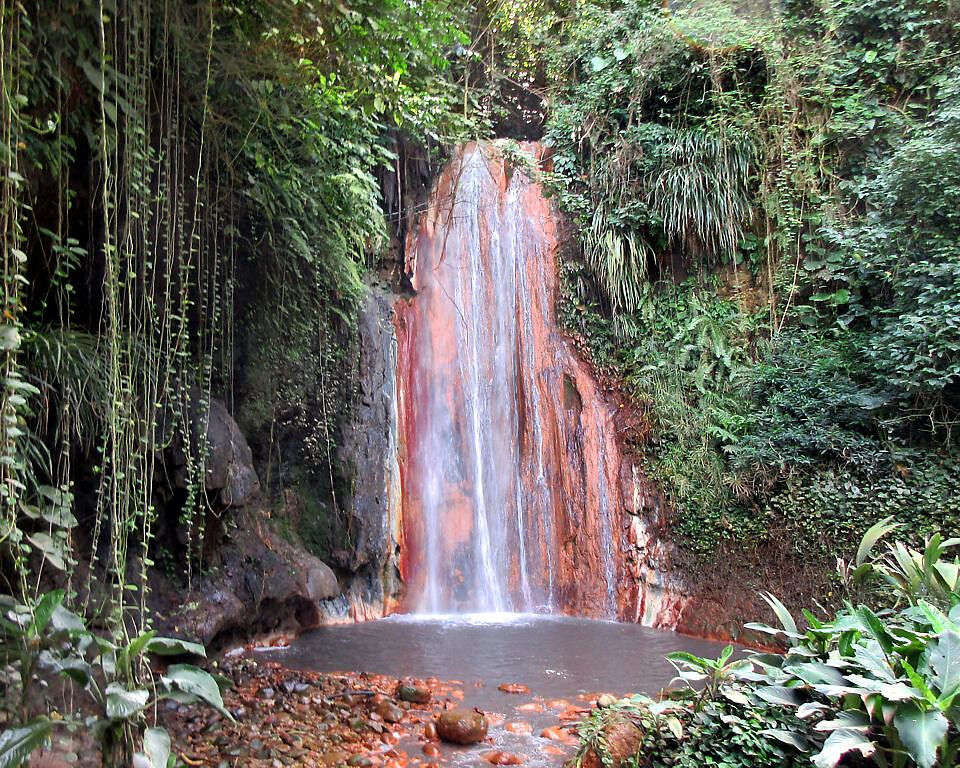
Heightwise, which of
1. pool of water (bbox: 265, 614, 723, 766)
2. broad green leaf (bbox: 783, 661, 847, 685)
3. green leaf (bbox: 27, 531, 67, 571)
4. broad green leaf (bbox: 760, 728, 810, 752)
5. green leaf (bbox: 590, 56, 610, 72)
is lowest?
pool of water (bbox: 265, 614, 723, 766)

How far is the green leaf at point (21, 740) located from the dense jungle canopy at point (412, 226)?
299mm

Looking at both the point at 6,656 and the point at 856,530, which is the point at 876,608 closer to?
the point at 856,530

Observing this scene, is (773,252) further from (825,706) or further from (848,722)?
(848,722)

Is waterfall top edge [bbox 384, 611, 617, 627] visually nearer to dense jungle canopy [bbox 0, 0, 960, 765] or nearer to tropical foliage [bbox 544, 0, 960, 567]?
dense jungle canopy [bbox 0, 0, 960, 765]

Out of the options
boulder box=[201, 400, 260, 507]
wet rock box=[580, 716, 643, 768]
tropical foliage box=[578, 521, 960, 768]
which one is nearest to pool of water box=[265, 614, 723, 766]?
wet rock box=[580, 716, 643, 768]

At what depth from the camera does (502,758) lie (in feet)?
14.4

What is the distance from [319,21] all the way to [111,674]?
13.3ft

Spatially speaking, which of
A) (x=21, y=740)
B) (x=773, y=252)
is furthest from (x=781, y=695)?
(x=773, y=252)

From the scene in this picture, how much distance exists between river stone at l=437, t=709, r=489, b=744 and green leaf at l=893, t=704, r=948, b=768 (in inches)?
96.5

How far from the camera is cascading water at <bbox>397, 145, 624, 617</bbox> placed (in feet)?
30.6

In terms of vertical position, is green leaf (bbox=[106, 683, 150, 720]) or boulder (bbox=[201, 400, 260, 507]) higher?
boulder (bbox=[201, 400, 260, 507])

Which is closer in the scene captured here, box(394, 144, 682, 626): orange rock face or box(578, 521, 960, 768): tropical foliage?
box(578, 521, 960, 768): tropical foliage

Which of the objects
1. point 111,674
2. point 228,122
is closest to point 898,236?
point 228,122

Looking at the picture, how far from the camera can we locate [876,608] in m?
6.85
